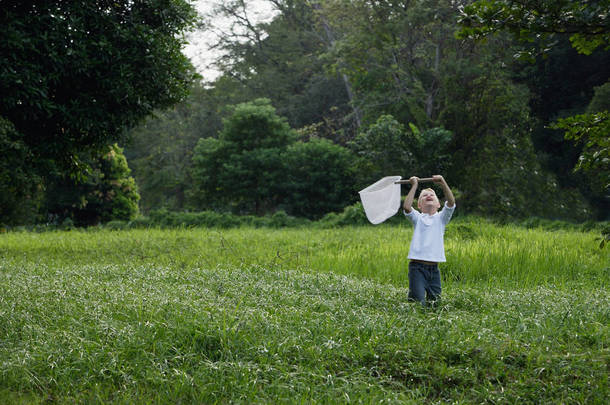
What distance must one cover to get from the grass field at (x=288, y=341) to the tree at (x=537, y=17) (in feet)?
8.03

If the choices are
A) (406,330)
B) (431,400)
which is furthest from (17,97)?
(431,400)

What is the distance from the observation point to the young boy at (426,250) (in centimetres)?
570

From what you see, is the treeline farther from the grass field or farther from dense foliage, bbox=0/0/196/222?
the grass field

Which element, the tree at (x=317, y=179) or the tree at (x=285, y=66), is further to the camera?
the tree at (x=285, y=66)

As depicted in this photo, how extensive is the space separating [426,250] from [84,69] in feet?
18.9

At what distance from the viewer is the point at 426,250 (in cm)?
571

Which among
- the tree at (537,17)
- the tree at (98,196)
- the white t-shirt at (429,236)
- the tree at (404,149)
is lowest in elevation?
the tree at (98,196)

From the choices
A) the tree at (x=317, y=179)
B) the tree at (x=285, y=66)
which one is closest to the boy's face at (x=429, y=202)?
the tree at (x=317, y=179)

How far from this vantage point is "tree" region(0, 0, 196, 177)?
25.2ft

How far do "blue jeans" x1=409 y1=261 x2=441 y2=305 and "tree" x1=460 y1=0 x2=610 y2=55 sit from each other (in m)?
2.41

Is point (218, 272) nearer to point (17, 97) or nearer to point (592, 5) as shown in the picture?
point (17, 97)

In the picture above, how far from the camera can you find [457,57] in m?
20.4

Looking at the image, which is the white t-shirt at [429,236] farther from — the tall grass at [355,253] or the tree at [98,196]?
the tree at [98,196]

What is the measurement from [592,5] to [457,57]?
16.7 metres
